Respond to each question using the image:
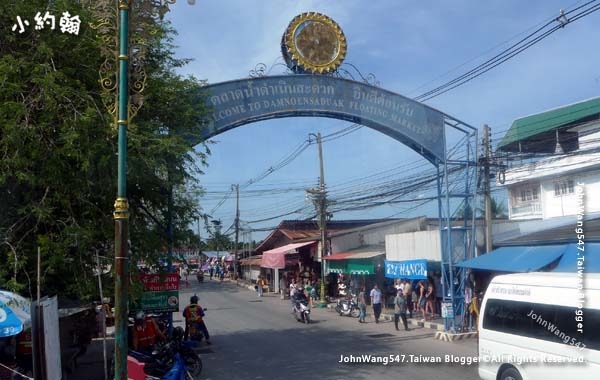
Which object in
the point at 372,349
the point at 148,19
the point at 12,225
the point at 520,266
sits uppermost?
the point at 148,19

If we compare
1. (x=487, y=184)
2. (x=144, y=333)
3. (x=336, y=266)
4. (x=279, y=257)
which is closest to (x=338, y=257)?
(x=336, y=266)

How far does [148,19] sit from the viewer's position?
7047mm

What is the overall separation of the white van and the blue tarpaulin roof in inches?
125

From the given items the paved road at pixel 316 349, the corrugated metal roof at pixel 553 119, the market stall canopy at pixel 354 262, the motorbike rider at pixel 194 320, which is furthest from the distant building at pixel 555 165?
the motorbike rider at pixel 194 320

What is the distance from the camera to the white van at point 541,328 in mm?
7934

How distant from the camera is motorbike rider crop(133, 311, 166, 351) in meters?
13.2

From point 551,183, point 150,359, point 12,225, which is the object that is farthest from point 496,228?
point 12,225

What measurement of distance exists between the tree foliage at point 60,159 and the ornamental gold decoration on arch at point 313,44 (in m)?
5.51

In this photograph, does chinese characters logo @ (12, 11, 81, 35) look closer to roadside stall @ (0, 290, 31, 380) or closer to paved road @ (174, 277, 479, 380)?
roadside stall @ (0, 290, 31, 380)

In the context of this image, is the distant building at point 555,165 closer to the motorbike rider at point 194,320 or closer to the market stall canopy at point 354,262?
the market stall canopy at point 354,262

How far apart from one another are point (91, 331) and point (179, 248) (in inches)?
148

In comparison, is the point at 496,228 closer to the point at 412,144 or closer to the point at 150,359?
the point at 412,144

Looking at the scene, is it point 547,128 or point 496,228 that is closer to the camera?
point 496,228

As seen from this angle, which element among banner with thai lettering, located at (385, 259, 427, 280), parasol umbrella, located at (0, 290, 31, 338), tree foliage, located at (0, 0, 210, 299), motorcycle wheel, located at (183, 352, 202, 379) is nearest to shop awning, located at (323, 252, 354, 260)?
banner with thai lettering, located at (385, 259, 427, 280)
